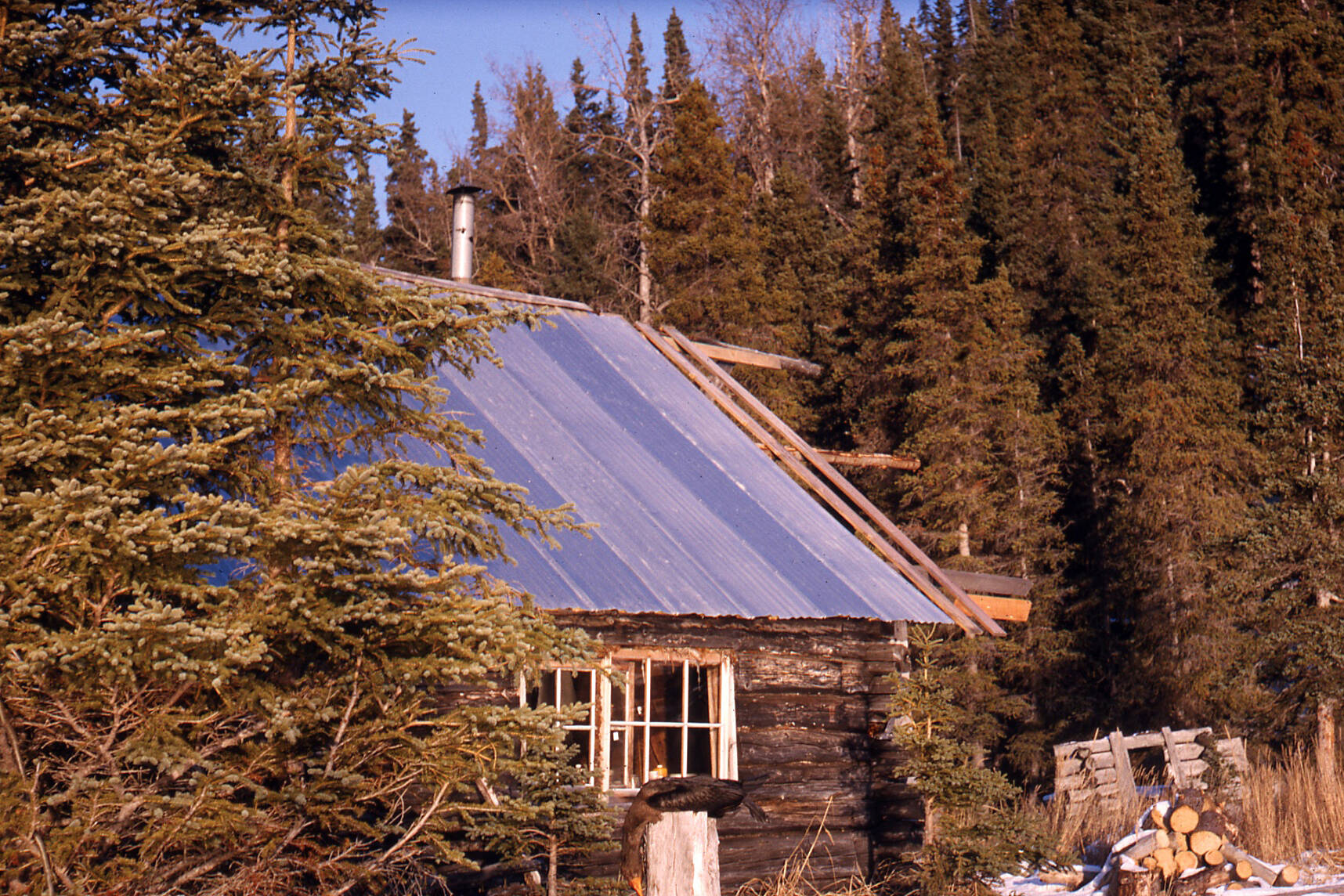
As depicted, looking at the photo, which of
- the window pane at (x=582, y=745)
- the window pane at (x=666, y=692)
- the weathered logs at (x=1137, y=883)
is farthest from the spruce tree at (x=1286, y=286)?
the window pane at (x=582, y=745)

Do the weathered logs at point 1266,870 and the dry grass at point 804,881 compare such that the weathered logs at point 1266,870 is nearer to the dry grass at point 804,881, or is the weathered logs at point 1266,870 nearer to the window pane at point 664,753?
the dry grass at point 804,881

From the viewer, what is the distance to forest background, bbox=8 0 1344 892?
18.5 ft

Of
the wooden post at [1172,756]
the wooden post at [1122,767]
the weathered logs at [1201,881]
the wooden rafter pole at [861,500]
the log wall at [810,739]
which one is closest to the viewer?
the log wall at [810,739]

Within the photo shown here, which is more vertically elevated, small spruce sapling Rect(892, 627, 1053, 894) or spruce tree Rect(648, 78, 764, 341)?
spruce tree Rect(648, 78, 764, 341)

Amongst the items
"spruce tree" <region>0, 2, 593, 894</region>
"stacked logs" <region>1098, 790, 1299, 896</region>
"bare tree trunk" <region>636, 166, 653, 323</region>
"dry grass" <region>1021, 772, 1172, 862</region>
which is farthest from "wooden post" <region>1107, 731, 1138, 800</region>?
"bare tree trunk" <region>636, 166, 653, 323</region>

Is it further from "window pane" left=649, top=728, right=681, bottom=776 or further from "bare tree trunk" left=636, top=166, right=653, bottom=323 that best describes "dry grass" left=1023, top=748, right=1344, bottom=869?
"bare tree trunk" left=636, top=166, right=653, bottom=323

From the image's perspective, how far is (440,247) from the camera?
→ 4325 centimetres

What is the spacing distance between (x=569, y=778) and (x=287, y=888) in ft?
6.87

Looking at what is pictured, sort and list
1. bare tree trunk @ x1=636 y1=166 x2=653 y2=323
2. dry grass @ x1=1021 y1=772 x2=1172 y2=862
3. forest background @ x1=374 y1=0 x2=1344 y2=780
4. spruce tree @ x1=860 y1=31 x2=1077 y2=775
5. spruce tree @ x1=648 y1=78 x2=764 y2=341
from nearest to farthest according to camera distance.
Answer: dry grass @ x1=1021 y1=772 x2=1172 y2=862 → forest background @ x1=374 y1=0 x2=1344 y2=780 → spruce tree @ x1=860 y1=31 x2=1077 y2=775 → spruce tree @ x1=648 y1=78 x2=764 y2=341 → bare tree trunk @ x1=636 y1=166 x2=653 y2=323

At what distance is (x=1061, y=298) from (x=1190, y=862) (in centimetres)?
2304

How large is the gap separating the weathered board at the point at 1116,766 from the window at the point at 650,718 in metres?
7.01

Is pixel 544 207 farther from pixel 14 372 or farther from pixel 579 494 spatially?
pixel 14 372

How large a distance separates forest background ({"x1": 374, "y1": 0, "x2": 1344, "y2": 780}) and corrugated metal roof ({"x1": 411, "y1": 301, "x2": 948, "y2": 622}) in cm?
475

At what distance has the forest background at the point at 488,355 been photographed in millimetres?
5645
